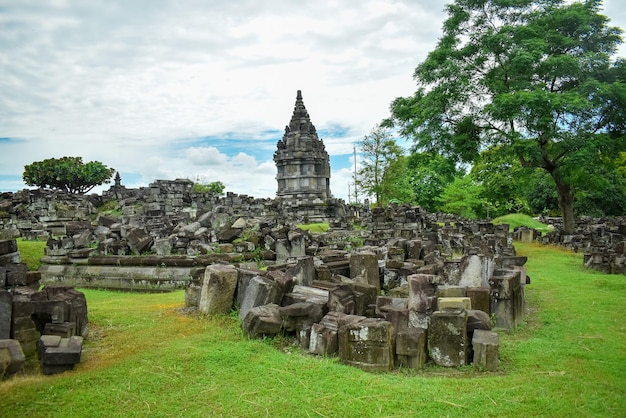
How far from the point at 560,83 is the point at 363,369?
17.9 m

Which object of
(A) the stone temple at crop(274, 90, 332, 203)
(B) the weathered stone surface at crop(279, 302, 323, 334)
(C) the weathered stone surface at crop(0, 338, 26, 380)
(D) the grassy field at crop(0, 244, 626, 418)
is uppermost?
(A) the stone temple at crop(274, 90, 332, 203)


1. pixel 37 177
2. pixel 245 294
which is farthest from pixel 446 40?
pixel 37 177

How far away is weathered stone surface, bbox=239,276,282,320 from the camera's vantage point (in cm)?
618

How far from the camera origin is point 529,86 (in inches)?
667

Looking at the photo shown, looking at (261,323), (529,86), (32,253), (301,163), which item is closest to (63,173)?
(301,163)

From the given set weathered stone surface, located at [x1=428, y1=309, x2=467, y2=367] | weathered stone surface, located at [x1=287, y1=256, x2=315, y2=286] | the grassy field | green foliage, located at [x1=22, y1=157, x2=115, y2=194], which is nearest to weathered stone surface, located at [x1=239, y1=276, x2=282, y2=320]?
the grassy field

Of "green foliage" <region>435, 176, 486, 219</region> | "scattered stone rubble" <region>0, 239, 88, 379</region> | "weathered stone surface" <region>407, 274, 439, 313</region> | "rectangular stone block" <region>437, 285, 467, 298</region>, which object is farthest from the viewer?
"green foliage" <region>435, 176, 486, 219</region>

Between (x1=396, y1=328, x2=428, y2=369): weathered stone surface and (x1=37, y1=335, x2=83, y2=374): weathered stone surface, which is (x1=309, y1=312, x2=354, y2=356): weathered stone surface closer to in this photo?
(x1=396, y1=328, x2=428, y2=369): weathered stone surface

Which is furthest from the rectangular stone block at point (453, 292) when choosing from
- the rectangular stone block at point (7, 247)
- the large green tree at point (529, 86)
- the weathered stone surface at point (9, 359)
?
the large green tree at point (529, 86)

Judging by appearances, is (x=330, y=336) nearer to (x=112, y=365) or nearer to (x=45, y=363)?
(x=112, y=365)

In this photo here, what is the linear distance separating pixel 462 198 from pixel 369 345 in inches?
1534

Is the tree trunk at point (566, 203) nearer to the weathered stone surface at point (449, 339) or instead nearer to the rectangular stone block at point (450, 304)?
the rectangular stone block at point (450, 304)

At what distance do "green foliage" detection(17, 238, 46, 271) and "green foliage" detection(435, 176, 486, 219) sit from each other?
1357 inches

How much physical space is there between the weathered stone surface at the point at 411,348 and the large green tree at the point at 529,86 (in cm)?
1284
